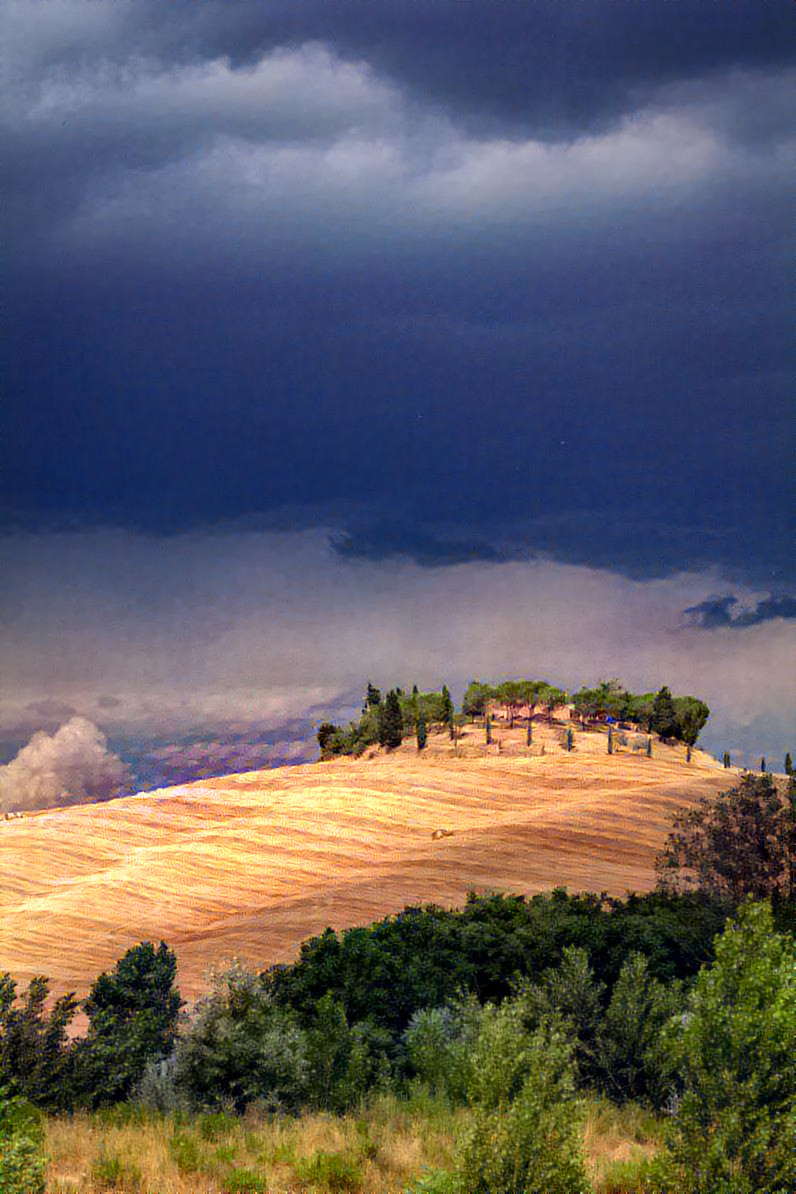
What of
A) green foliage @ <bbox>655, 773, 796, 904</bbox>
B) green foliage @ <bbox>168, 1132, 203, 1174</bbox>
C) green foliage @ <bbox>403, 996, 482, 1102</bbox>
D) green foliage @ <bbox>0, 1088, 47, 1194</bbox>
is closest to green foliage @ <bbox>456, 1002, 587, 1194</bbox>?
green foliage @ <bbox>0, 1088, 47, 1194</bbox>

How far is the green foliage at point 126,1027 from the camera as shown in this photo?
2348cm

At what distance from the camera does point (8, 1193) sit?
40.3 feet

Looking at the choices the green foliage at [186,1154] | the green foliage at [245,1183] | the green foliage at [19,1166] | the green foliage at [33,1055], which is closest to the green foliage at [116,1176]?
the green foliage at [186,1154]

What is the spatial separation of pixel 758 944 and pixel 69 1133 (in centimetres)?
1434

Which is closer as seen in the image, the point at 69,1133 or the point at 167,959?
the point at 69,1133

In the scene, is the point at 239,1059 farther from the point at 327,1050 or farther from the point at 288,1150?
→ the point at 288,1150

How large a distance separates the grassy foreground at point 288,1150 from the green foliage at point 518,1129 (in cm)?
352

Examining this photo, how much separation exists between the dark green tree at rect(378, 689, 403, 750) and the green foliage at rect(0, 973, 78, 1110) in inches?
2333

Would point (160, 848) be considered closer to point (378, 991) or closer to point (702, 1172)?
point (378, 991)

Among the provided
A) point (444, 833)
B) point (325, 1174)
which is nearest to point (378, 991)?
point (325, 1174)

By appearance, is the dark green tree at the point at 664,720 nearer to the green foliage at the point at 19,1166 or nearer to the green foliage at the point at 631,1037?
the green foliage at the point at 631,1037

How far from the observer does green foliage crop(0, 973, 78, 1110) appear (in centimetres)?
2289

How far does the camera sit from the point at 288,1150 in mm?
17344

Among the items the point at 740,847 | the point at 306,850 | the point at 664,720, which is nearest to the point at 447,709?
the point at 664,720
